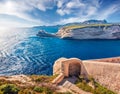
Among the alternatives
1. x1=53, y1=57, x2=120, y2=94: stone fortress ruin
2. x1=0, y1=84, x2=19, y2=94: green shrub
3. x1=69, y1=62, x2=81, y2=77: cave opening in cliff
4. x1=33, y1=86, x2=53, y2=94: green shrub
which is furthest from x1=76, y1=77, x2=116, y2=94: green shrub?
x1=0, y1=84, x2=19, y2=94: green shrub

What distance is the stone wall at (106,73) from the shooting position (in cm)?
2664

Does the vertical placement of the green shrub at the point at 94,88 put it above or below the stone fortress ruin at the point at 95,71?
below

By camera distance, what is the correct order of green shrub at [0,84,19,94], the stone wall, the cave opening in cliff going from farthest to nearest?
the cave opening in cliff
the stone wall
green shrub at [0,84,19,94]

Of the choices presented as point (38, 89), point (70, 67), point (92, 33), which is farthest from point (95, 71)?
point (92, 33)

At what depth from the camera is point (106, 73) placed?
92.4 ft

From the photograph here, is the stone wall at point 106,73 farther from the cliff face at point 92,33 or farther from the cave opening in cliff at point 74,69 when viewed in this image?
the cliff face at point 92,33

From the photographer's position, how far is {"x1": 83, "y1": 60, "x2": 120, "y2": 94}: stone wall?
26.6m

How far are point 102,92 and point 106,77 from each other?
271 cm

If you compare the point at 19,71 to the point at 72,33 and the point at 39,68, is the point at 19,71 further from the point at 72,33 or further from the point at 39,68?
the point at 72,33

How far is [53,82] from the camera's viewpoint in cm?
2875

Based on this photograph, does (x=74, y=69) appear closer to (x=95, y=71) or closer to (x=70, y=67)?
(x=70, y=67)

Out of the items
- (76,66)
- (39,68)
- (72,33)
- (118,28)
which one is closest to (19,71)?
(39,68)

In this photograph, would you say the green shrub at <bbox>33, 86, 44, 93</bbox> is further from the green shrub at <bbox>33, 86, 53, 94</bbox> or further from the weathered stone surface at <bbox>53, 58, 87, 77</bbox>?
the weathered stone surface at <bbox>53, 58, 87, 77</bbox>

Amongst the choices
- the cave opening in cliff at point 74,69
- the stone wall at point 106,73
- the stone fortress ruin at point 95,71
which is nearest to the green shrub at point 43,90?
the stone fortress ruin at point 95,71
